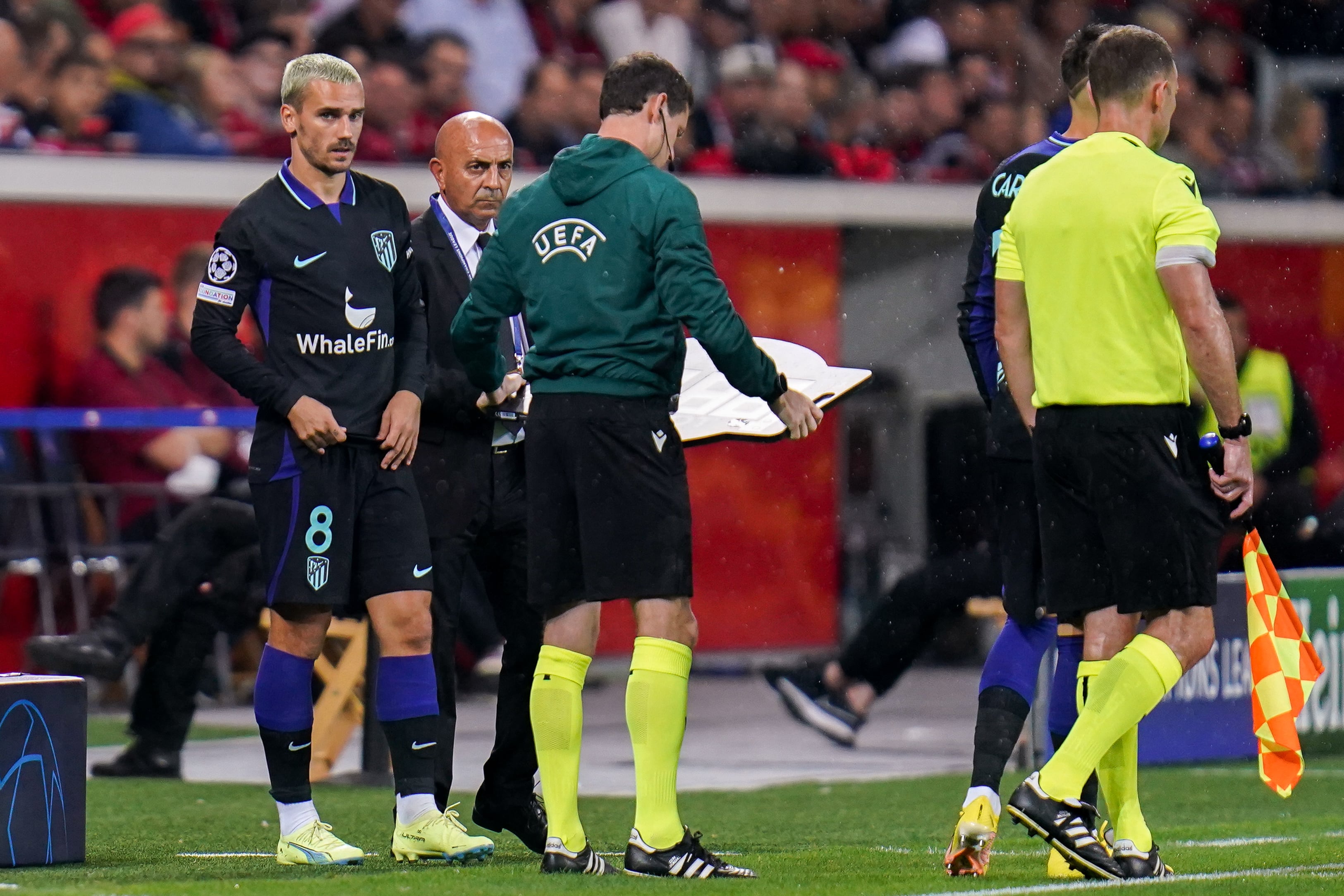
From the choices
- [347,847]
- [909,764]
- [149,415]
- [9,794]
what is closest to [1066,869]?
[347,847]

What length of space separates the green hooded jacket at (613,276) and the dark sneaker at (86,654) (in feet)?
13.3

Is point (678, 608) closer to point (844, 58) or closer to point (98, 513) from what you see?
point (98, 513)

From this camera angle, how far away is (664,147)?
5.04 meters

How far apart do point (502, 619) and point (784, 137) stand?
359 inches

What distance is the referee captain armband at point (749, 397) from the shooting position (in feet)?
18.9

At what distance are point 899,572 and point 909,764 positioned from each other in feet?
19.2

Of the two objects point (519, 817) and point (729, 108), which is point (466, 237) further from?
point (729, 108)

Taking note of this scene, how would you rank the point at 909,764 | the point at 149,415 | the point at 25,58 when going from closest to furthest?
the point at 909,764 → the point at 149,415 → the point at 25,58

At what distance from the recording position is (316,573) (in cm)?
534

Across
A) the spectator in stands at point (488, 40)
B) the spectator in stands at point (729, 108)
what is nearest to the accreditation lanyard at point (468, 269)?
the spectator in stands at point (488, 40)

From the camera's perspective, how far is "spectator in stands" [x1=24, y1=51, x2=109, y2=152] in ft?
39.5

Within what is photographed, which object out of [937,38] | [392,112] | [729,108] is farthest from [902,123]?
[392,112]

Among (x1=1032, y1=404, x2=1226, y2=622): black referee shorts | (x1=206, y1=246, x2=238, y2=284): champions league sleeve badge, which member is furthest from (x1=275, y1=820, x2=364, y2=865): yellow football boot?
(x1=1032, y1=404, x2=1226, y2=622): black referee shorts

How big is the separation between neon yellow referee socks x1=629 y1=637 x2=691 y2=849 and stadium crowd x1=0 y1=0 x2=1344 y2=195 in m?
8.32
